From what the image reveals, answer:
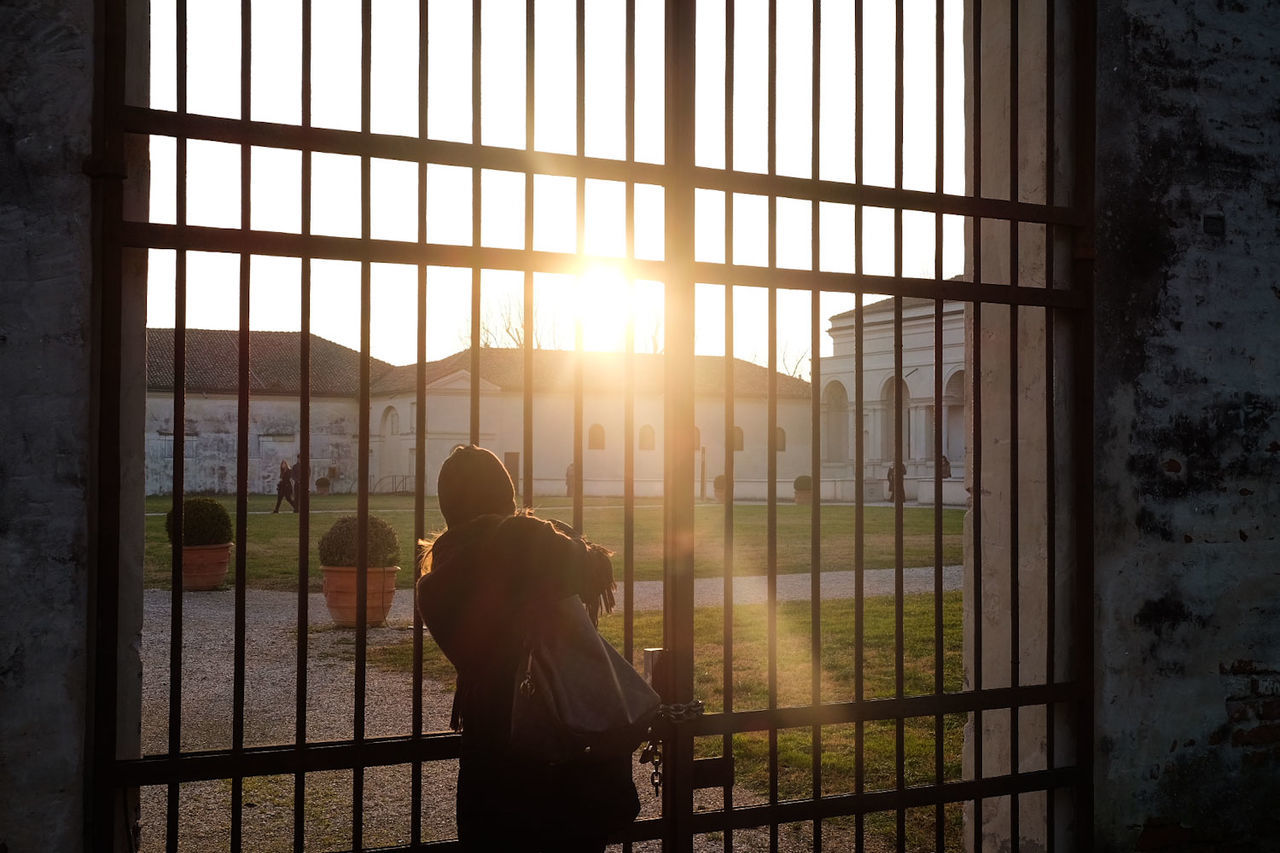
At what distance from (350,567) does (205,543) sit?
433cm

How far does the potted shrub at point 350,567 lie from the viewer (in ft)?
34.6

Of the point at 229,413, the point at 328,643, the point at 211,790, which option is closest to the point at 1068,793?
the point at 211,790

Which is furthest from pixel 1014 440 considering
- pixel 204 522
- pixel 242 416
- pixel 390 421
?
pixel 390 421

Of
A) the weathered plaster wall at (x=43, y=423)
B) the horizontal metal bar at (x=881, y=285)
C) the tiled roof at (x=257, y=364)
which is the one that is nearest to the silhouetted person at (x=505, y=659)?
the weathered plaster wall at (x=43, y=423)

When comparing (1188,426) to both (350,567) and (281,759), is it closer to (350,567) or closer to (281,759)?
(281,759)

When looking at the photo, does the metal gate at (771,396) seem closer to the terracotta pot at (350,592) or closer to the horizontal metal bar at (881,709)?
the horizontal metal bar at (881,709)

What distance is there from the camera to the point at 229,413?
146 feet

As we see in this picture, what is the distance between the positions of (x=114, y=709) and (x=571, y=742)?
1.19 m

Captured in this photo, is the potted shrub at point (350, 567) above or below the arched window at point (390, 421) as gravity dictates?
below

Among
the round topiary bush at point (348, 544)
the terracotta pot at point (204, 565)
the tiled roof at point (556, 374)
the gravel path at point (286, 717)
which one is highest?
the tiled roof at point (556, 374)

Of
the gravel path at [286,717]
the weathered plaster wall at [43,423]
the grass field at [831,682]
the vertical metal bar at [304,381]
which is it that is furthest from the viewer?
the grass field at [831,682]

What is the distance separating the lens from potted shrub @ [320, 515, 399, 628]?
34.6 feet

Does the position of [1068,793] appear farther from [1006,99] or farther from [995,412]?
[1006,99]

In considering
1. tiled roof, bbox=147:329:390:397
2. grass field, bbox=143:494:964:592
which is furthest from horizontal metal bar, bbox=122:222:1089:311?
tiled roof, bbox=147:329:390:397
